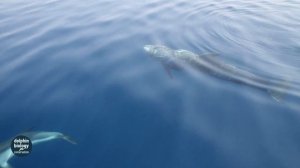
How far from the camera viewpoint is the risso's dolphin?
810 cm

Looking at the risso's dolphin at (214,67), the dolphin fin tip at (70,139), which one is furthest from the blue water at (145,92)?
the risso's dolphin at (214,67)

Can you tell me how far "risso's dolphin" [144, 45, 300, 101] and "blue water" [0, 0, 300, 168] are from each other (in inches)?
9.2

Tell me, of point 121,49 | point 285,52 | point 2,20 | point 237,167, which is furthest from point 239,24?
point 2,20

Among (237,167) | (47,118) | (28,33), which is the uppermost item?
(28,33)

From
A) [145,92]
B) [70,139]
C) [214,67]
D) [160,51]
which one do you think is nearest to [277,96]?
[214,67]

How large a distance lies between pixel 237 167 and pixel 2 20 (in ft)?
37.5

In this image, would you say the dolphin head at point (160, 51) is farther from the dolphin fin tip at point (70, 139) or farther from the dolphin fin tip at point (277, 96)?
the dolphin fin tip at point (70, 139)

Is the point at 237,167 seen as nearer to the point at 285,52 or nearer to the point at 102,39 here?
the point at 285,52

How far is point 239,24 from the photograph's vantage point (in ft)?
40.7

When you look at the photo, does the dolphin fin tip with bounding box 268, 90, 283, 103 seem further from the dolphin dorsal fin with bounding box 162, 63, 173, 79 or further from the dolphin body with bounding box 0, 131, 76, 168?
the dolphin body with bounding box 0, 131, 76, 168

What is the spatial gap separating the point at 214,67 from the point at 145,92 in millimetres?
2147

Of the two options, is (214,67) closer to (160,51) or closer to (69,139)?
(160,51)

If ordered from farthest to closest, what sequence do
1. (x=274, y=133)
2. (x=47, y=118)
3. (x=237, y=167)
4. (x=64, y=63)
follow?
(x=64, y=63) < (x=47, y=118) < (x=274, y=133) < (x=237, y=167)

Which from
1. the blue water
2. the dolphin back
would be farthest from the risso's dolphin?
the dolphin back
